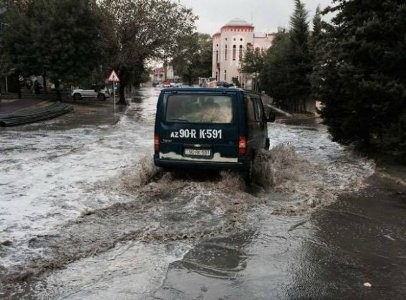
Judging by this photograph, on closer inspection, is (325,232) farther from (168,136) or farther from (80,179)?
(80,179)

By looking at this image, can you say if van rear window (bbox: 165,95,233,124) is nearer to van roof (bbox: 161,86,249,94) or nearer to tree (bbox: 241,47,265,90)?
van roof (bbox: 161,86,249,94)

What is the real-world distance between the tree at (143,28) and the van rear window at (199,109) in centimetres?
3229

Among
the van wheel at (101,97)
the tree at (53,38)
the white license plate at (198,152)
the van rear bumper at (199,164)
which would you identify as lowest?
the van wheel at (101,97)

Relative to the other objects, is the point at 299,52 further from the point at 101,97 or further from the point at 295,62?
the point at 101,97

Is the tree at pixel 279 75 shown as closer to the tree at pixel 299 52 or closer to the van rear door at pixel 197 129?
the tree at pixel 299 52

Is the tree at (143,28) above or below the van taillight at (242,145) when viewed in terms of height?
above

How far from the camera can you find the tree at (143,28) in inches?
1635

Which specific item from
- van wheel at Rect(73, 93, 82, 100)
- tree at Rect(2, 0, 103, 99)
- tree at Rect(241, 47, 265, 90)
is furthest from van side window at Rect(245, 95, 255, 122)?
tree at Rect(241, 47, 265, 90)

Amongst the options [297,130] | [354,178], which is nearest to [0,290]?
[354,178]

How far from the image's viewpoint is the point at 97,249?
20.8 ft

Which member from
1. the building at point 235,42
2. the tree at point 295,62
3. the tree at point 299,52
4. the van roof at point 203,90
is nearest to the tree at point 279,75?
the tree at point 295,62

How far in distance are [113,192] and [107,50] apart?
111ft

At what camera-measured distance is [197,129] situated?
1010 cm

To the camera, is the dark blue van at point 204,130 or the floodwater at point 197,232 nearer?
the floodwater at point 197,232
